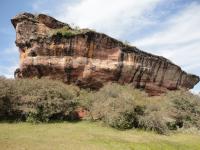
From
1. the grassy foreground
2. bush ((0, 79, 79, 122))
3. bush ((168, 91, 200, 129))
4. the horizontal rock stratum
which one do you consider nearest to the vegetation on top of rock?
bush ((0, 79, 79, 122))

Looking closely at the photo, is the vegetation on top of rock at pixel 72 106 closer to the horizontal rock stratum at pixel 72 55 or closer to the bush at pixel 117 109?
the bush at pixel 117 109

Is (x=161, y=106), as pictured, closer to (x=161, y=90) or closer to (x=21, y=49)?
(x=161, y=90)

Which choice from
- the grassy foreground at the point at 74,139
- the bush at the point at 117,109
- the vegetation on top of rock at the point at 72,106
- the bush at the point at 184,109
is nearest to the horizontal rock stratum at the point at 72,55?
the vegetation on top of rock at the point at 72,106

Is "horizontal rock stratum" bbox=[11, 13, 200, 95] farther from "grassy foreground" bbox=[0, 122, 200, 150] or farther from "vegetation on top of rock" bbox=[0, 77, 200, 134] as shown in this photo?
"grassy foreground" bbox=[0, 122, 200, 150]

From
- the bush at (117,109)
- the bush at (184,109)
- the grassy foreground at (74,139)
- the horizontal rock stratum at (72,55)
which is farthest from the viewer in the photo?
Answer: the horizontal rock stratum at (72,55)

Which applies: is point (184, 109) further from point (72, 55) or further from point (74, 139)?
point (74, 139)

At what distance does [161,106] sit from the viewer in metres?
34.2

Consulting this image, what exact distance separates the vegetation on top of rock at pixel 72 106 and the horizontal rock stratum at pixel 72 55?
451cm

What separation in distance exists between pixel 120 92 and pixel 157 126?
5.55 metres

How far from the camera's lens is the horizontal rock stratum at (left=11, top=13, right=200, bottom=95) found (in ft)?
117

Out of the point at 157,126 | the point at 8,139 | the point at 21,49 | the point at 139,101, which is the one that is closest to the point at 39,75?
the point at 21,49

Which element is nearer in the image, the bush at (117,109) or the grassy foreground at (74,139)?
the grassy foreground at (74,139)

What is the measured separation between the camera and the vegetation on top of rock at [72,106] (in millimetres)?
27406

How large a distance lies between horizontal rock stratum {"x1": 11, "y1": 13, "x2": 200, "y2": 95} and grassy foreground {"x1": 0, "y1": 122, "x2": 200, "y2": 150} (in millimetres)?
10065
